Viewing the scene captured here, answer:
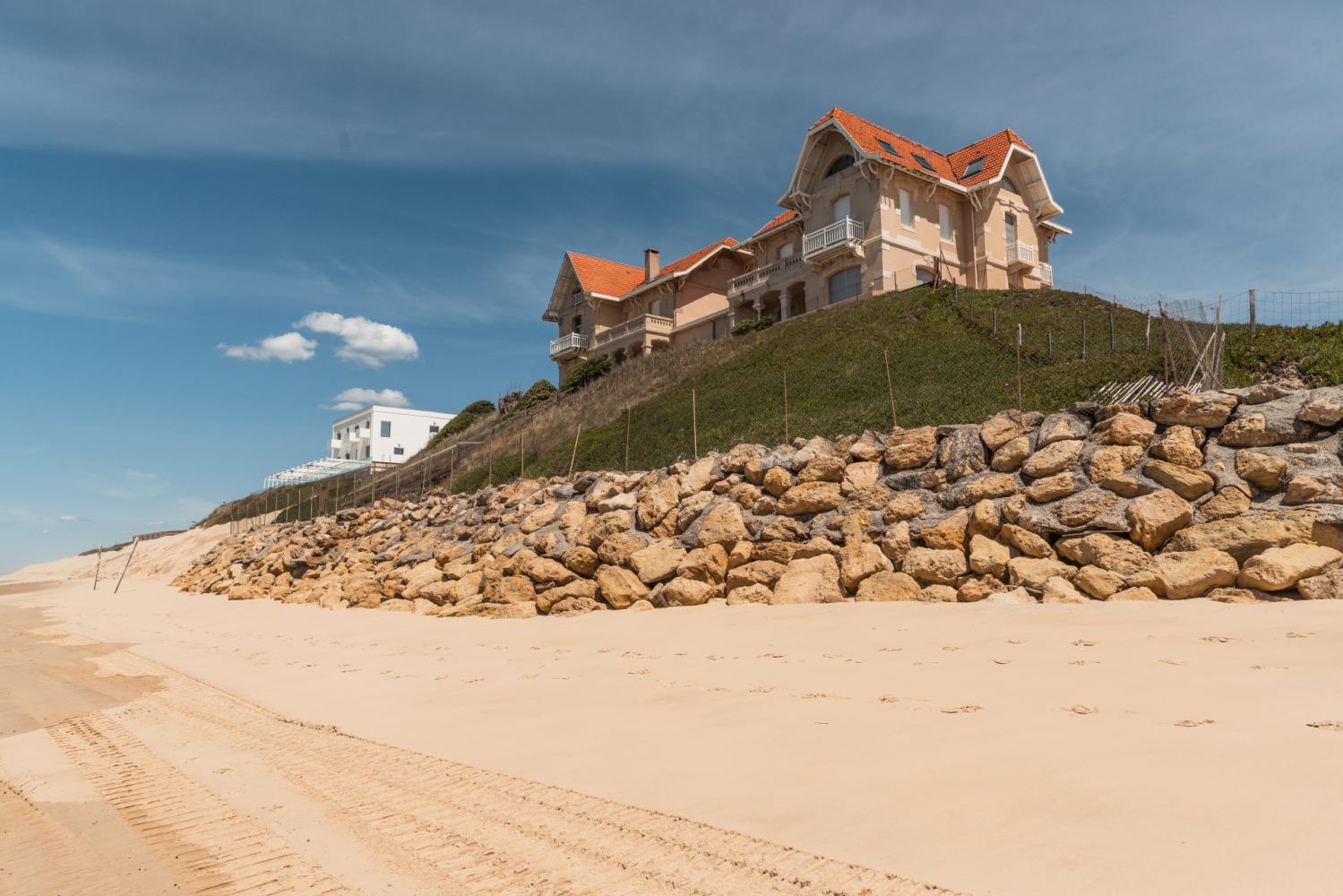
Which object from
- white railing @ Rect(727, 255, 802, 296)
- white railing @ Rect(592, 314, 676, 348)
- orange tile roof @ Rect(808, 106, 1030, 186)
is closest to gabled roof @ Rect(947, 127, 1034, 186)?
orange tile roof @ Rect(808, 106, 1030, 186)

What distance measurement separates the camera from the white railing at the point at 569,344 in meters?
45.8

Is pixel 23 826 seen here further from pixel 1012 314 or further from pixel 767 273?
pixel 767 273

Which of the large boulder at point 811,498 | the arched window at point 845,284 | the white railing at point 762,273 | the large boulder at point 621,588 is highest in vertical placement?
the white railing at point 762,273

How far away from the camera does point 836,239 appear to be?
30703 mm

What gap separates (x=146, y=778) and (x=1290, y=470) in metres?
9.64

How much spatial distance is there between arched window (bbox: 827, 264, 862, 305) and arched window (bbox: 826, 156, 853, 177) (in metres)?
4.46

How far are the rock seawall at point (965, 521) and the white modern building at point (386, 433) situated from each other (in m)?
60.0

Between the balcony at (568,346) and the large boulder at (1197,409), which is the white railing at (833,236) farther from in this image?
the large boulder at (1197,409)

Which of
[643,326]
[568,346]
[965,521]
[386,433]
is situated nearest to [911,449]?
[965,521]

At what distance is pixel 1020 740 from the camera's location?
3.91 metres

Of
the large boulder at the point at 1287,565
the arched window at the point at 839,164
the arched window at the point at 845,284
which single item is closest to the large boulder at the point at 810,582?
the large boulder at the point at 1287,565

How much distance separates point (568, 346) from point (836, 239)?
20.1 metres

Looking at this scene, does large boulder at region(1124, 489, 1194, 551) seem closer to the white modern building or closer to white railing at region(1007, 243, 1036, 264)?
white railing at region(1007, 243, 1036, 264)

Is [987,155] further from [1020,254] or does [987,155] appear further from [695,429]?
[695,429]
